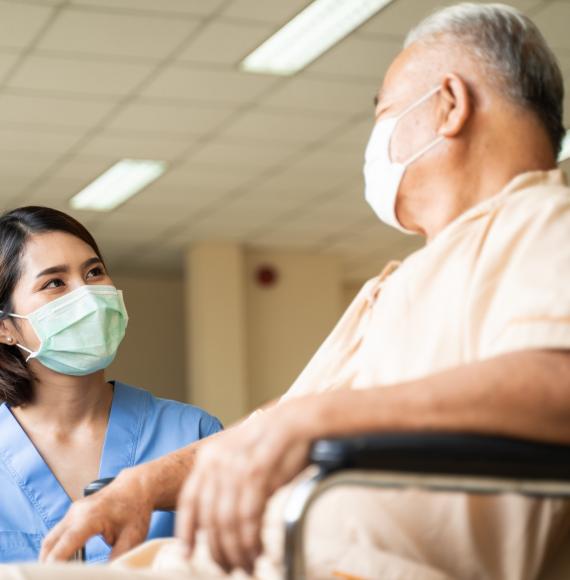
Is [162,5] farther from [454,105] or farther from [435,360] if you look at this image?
[435,360]

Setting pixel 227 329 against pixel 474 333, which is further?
pixel 227 329

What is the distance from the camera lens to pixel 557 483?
1.03 m

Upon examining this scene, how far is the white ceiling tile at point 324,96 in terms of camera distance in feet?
20.5

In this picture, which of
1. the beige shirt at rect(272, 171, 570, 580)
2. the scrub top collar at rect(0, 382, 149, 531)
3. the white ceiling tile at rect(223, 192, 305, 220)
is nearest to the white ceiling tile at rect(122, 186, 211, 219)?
the white ceiling tile at rect(223, 192, 305, 220)

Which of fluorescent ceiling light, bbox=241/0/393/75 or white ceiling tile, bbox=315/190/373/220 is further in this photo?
white ceiling tile, bbox=315/190/373/220

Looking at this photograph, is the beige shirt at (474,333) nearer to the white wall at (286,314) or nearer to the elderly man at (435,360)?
the elderly man at (435,360)

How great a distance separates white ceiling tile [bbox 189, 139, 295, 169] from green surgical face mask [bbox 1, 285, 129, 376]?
187 inches

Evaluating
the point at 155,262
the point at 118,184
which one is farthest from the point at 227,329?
the point at 118,184

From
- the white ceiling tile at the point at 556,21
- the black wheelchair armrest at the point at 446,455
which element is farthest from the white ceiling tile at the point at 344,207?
the black wheelchair armrest at the point at 446,455

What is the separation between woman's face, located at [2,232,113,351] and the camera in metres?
2.50

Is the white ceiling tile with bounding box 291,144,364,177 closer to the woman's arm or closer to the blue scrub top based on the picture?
the blue scrub top

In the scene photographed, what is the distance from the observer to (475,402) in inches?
43.2

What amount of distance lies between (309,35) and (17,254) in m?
3.36

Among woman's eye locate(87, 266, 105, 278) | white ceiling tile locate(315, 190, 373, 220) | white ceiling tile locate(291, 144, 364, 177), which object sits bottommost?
woman's eye locate(87, 266, 105, 278)
